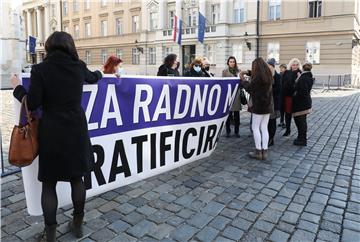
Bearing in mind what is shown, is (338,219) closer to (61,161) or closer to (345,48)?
(61,161)

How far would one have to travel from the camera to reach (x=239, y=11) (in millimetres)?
35938

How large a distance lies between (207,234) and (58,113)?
180 centimetres

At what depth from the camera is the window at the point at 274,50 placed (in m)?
32.6

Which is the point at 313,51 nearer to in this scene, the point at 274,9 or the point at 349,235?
the point at 274,9

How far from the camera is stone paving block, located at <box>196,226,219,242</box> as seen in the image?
325cm

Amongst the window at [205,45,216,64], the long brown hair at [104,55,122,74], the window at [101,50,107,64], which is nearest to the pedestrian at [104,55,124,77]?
the long brown hair at [104,55,122,74]

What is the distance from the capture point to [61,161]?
9.48 feet

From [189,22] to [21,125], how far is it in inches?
1565

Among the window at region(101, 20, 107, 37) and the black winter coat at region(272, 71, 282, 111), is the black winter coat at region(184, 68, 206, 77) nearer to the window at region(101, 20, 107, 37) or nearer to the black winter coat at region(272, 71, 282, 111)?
the black winter coat at region(272, 71, 282, 111)

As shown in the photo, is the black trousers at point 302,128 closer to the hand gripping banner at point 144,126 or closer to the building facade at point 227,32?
the hand gripping banner at point 144,126

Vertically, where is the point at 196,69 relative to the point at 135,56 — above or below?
below

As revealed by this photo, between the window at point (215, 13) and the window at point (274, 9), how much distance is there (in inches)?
259

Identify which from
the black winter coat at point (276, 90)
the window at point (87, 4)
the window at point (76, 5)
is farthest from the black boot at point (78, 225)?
→ the window at point (76, 5)

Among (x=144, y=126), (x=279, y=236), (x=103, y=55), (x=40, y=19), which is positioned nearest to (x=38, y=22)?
(x=40, y=19)
